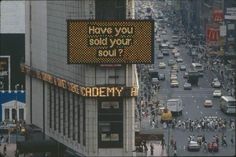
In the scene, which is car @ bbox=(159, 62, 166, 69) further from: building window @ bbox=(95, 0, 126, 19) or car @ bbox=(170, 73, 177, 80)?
building window @ bbox=(95, 0, 126, 19)

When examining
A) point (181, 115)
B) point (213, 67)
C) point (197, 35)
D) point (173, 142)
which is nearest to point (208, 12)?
point (197, 35)

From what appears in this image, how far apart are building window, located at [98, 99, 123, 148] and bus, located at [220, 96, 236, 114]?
1258 inches

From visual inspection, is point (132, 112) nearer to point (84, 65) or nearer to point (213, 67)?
point (84, 65)

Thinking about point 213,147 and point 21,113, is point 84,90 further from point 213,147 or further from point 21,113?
point 21,113

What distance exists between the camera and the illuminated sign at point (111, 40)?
6531cm

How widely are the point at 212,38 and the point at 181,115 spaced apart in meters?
52.5

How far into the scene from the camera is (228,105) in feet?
320

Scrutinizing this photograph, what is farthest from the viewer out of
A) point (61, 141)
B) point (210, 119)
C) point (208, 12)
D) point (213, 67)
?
point (208, 12)

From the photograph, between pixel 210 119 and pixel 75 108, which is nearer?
pixel 75 108

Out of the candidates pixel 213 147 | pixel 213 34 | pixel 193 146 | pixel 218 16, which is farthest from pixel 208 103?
pixel 218 16

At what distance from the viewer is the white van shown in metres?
96.3

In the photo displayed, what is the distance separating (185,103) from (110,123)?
39010mm

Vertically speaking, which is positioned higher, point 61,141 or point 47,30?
point 47,30

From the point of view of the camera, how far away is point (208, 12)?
16388 cm
